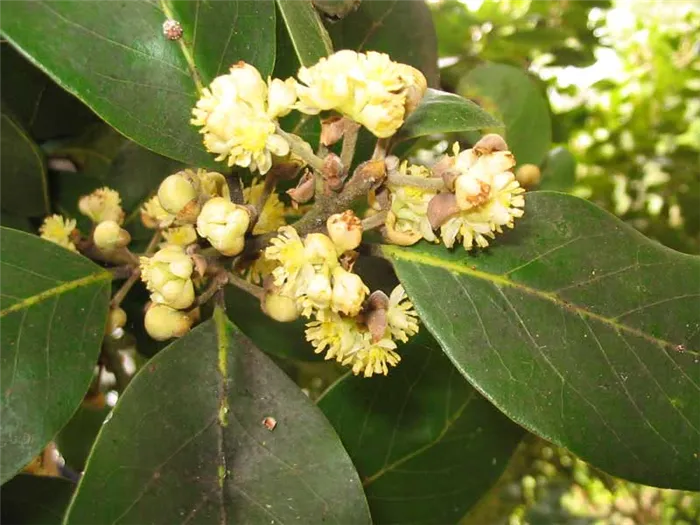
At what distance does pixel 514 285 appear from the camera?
Result: 896 mm

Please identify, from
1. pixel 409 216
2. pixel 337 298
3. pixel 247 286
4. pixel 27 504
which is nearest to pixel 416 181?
pixel 409 216

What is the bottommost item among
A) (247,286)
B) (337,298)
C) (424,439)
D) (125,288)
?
(424,439)

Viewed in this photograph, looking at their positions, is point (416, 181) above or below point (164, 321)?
above

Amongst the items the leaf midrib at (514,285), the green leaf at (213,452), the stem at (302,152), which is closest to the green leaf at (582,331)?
the leaf midrib at (514,285)

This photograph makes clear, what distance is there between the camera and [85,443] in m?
1.67

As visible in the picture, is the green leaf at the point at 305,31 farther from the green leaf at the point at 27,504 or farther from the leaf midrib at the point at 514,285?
the green leaf at the point at 27,504

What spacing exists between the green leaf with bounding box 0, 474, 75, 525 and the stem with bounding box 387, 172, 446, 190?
0.71 meters

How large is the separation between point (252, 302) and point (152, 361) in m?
0.41

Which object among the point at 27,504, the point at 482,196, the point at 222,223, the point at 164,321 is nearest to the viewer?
the point at 482,196

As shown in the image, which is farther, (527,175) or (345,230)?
(527,175)

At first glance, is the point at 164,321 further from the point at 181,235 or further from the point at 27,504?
the point at 27,504

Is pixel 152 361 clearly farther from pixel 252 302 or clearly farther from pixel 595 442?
pixel 595 442

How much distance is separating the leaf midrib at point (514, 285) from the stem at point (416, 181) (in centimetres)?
8

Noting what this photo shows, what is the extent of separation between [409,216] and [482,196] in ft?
0.40
